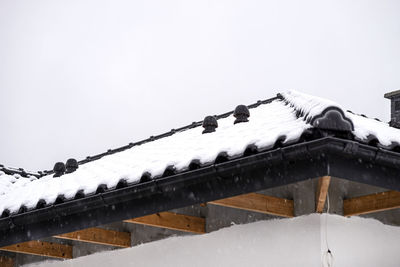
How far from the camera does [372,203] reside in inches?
207

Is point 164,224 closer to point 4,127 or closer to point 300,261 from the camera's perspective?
point 300,261

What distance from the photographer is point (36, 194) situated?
6312mm

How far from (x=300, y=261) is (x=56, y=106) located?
185 m

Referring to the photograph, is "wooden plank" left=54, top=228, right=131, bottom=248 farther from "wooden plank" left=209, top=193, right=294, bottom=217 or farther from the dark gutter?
"wooden plank" left=209, top=193, right=294, bottom=217

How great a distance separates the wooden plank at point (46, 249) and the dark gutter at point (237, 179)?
4.65 feet

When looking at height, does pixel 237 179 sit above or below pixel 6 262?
below

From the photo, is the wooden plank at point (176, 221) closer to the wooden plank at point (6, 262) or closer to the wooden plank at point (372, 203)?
the wooden plank at point (372, 203)

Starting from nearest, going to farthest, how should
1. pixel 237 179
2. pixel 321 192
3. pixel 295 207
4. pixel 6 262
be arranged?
1. pixel 237 179
2. pixel 321 192
3. pixel 295 207
4. pixel 6 262

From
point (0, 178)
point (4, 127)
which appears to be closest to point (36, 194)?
point (0, 178)

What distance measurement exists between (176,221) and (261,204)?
0.98 m

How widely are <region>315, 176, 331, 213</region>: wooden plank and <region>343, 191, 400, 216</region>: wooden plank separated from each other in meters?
0.31

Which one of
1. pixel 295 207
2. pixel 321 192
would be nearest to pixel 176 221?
pixel 295 207

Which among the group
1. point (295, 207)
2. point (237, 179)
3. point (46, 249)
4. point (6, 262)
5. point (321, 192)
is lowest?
point (237, 179)

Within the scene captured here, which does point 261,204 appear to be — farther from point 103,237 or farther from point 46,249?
point 46,249
